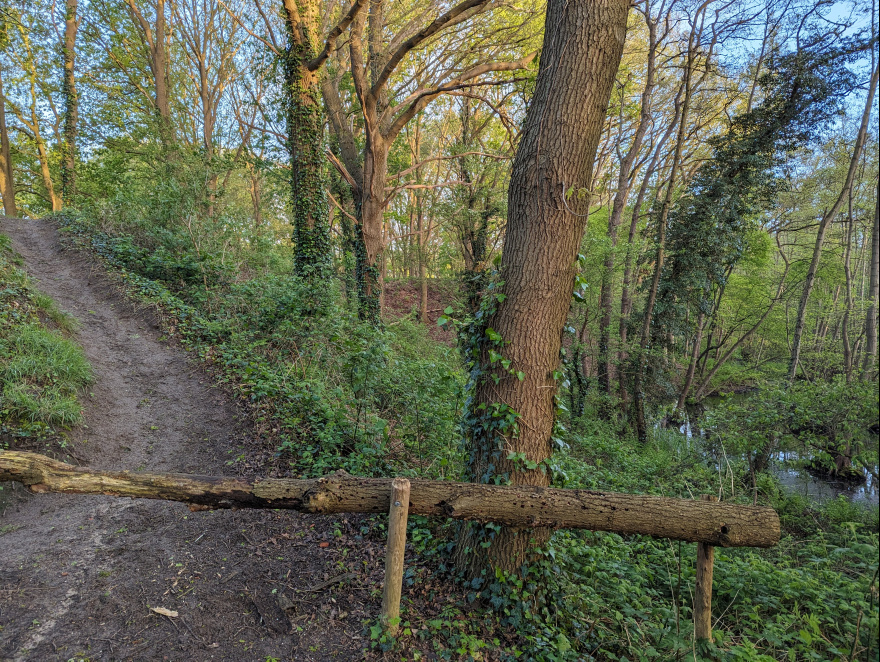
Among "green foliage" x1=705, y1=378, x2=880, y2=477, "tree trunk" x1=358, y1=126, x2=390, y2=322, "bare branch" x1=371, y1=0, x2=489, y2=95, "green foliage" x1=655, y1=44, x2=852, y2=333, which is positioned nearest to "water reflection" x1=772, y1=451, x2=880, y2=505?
"green foliage" x1=705, y1=378, x2=880, y2=477

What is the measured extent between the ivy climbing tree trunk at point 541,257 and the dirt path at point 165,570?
4.68 feet

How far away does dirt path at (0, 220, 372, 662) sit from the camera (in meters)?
2.80

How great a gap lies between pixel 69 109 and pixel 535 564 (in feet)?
69.2

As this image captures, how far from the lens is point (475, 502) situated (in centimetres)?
296

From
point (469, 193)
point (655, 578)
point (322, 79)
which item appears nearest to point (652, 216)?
point (469, 193)

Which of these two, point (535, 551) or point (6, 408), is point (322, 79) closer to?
point (6, 408)

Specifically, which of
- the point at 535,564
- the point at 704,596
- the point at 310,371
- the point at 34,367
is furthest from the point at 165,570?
the point at 704,596

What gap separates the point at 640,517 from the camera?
2.91 meters

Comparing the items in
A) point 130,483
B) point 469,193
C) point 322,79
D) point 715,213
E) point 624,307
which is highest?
point 322,79

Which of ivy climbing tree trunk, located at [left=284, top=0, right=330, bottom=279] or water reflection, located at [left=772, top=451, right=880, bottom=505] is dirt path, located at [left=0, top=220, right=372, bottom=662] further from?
water reflection, located at [left=772, top=451, right=880, bottom=505]

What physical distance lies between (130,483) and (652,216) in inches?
603

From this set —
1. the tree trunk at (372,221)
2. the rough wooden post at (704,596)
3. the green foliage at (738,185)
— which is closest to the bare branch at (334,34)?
the tree trunk at (372,221)

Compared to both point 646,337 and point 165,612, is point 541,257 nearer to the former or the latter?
point 165,612

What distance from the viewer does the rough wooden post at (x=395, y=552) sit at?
2.84 metres
